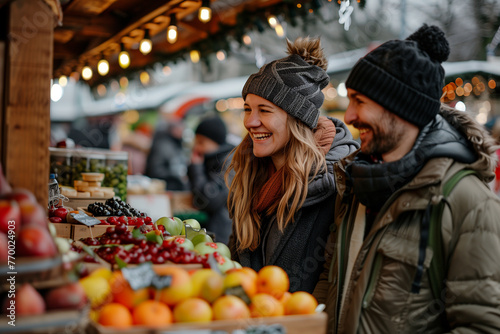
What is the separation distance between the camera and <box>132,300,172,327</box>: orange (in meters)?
1.44

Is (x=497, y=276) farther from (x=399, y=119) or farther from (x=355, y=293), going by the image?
(x=399, y=119)

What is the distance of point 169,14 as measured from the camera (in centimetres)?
524

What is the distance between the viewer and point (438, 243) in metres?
1.99

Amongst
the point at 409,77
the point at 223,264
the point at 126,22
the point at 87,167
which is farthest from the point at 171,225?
the point at 126,22

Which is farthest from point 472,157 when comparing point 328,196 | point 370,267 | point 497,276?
point 328,196

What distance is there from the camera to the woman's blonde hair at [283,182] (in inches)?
109

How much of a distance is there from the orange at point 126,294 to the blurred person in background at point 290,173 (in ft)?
4.21

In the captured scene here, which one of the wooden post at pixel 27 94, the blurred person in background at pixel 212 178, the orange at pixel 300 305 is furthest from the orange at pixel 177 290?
the blurred person in background at pixel 212 178

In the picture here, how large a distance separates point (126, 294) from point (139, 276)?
0.07m

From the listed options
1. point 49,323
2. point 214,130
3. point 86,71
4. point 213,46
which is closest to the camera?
point 49,323

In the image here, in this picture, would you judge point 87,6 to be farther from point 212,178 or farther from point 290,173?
point 290,173

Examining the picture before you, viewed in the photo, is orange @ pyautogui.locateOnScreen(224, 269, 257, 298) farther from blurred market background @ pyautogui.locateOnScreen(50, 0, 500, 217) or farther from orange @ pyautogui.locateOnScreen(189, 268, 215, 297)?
blurred market background @ pyautogui.locateOnScreen(50, 0, 500, 217)

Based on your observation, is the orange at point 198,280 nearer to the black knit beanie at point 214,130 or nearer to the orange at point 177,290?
the orange at point 177,290

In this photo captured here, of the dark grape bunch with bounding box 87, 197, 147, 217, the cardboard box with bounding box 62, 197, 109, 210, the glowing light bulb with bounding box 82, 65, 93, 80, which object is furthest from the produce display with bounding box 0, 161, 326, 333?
the glowing light bulb with bounding box 82, 65, 93, 80
